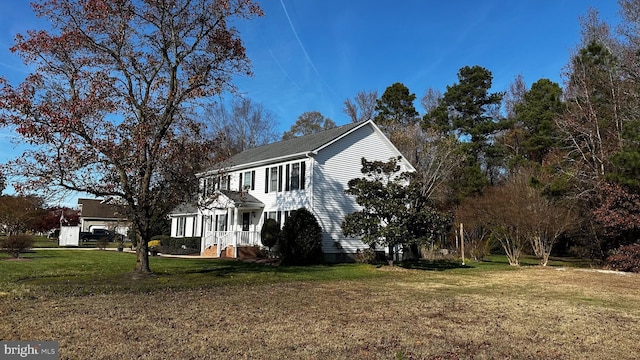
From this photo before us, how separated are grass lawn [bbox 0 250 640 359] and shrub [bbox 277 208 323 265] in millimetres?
5452

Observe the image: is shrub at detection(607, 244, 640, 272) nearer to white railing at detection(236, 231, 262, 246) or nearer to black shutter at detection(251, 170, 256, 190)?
white railing at detection(236, 231, 262, 246)

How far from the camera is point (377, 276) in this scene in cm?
1555

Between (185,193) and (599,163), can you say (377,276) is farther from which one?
(599,163)

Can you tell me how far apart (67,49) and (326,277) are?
35.3 feet

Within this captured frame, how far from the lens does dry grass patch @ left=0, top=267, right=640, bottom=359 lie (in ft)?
17.8

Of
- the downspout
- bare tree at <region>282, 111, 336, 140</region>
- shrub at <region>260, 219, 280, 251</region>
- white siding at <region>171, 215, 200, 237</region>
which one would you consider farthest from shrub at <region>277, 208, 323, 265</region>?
bare tree at <region>282, 111, 336, 140</region>

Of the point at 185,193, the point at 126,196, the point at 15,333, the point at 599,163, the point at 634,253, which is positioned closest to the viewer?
the point at 15,333

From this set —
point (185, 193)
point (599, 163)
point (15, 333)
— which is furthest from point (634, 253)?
point (15, 333)

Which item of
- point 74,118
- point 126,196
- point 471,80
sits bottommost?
point 126,196

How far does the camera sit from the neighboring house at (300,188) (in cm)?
2164

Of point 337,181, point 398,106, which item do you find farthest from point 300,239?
point 398,106

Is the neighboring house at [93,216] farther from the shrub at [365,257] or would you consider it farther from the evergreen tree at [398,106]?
the shrub at [365,257]

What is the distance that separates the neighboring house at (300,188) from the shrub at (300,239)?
1.31 meters

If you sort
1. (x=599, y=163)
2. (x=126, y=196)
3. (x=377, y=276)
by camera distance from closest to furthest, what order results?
(x=126, y=196), (x=377, y=276), (x=599, y=163)
